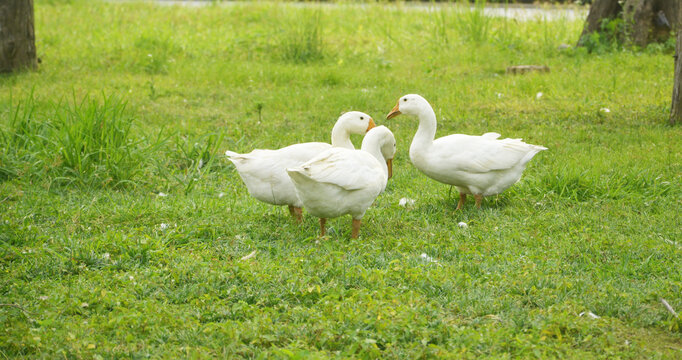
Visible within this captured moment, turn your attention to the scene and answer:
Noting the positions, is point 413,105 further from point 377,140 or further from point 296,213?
point 296,213

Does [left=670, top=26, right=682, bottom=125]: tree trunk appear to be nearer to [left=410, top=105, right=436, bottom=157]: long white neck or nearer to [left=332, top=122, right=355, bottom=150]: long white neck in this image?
[left=410, top=105, right=436, bottom=157]: long white neck

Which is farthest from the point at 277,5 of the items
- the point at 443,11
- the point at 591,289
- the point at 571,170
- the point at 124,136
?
the point at 591,289

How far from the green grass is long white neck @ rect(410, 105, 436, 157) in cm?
56

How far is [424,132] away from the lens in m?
5.78

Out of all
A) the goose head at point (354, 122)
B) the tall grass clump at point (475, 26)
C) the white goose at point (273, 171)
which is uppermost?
the tall grass clump at point (475, 26)

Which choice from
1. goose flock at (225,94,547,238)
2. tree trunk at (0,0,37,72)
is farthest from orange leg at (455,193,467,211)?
tree trunk at (0,0,37,72)

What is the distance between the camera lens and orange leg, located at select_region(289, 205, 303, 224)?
5.48 meters

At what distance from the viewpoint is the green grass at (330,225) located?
11.8 ft

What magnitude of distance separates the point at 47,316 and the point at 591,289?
9.93ft

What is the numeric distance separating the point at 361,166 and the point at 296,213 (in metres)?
0.85

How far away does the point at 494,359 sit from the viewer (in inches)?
129

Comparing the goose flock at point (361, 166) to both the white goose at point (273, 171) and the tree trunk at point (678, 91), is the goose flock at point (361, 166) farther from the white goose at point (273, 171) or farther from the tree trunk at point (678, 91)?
the tree trunk at point (678, 91)

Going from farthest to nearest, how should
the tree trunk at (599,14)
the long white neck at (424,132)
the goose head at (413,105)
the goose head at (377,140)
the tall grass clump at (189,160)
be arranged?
1. the tree trunk at (599,14)
2. the tall grass clump at (189,160)
3. the goose head at (413,105)
4. the long white neck at (424,132)
5. the goose head at (377,140)

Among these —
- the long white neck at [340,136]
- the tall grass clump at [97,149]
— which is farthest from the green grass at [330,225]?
the long white neck at [340,136]
